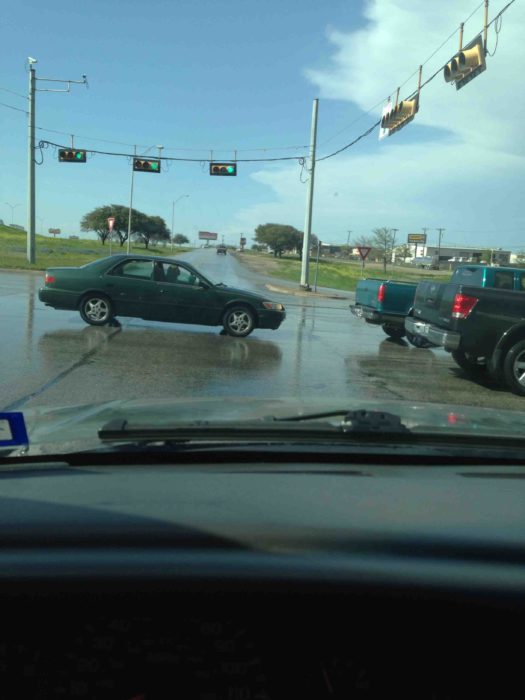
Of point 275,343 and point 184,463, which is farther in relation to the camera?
point 275,343

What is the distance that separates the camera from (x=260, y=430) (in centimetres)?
257

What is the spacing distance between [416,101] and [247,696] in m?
20.2

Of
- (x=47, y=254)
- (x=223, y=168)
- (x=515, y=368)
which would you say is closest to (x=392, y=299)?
(x=515, y=368)

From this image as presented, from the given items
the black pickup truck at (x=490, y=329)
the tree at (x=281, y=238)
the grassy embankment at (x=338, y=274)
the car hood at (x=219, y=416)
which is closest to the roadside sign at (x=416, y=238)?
the tree at (x=281, y=238)

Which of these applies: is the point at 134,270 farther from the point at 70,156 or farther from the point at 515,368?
the point at 70,156

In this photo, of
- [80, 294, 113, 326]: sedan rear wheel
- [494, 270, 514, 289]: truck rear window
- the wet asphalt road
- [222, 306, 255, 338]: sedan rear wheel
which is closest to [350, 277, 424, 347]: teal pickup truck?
the wet asphalt road

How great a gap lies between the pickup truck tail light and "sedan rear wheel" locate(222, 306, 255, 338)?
16.6ft

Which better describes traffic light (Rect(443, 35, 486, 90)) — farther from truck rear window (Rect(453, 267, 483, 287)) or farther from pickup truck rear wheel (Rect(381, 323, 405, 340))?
pickup truck rear wheel (Rect(381, 323, 405, 340))

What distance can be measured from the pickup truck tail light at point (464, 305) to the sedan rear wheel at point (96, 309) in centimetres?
707

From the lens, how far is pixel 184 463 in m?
2.34

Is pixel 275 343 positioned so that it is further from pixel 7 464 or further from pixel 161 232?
pixel 161 232

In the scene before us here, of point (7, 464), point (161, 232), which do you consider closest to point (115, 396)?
point (7, 464)

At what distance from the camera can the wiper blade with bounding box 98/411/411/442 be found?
97.4 inches

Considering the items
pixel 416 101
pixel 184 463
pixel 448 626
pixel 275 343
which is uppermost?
pixel 416 101
